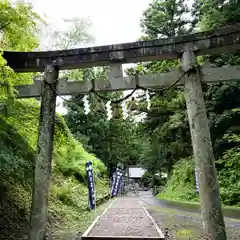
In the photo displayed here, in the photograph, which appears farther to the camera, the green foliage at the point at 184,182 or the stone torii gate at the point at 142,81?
the green foliage at the point at 184,182

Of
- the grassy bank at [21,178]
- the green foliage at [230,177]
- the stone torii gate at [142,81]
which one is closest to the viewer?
the stone torii gate at [142,81]

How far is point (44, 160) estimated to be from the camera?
5.73 metres

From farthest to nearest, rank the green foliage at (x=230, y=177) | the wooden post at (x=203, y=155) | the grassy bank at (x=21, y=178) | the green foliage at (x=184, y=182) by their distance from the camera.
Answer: the green foliage at (x=184, y=182) < the green foliage at (x=230, y=177) < the grassy bank at (x=21, y=178) < the wooden post at (x=203, y=155)

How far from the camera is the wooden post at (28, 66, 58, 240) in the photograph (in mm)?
5367

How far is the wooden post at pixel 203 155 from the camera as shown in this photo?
5.05m

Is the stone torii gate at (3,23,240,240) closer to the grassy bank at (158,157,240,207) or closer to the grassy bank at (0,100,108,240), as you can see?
the grassy bank at (0,100,108,240)

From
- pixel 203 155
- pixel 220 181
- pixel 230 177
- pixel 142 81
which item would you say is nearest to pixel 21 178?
pixel 142 81

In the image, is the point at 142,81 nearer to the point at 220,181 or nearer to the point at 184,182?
the point at 220,181

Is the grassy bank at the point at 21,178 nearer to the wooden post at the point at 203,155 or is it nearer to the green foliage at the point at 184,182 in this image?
the wooden post at the point at 203,155

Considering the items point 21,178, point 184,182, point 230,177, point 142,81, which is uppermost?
point 142,81

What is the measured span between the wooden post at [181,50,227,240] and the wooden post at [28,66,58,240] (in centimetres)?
317

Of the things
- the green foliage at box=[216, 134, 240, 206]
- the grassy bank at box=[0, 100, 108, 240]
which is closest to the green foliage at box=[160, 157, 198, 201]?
the green foliage at box=[216, 134, 240, 206]

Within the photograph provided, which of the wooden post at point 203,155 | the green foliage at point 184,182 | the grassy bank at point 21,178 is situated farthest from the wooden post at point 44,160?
the green foliage at point 184,182

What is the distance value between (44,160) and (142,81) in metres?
2.90
